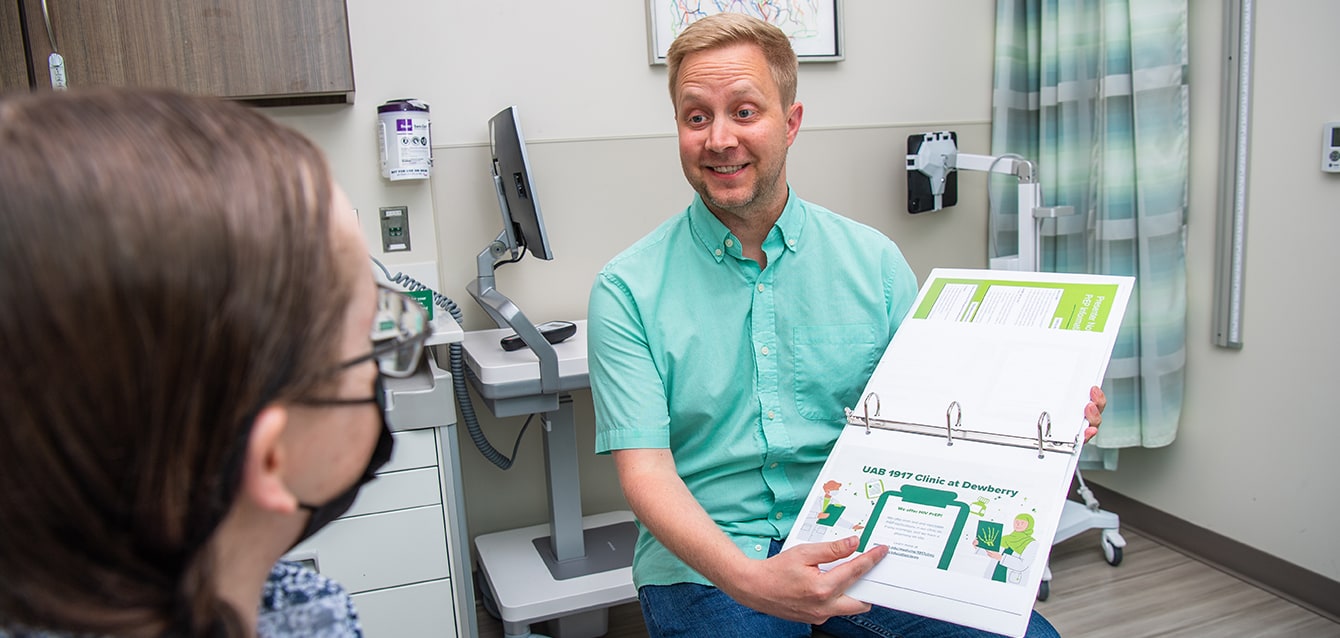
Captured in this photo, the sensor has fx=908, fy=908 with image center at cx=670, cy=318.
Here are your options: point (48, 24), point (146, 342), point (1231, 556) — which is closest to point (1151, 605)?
point (1231, 556)

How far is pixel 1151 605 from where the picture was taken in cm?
228

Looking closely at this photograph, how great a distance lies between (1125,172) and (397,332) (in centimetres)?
233

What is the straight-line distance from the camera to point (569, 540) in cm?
222

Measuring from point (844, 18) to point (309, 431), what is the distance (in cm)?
248

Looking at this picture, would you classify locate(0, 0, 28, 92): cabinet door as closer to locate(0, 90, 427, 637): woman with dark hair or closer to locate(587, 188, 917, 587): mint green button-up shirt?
locate(587, 188, 917, 587): mint green button-up shirt

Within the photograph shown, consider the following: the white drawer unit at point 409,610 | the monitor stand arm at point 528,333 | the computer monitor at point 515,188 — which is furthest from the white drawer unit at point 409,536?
the computer monitor at point 515,188

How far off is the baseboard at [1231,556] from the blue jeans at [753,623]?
1.41 metres

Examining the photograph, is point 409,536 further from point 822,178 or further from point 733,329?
point 822,178

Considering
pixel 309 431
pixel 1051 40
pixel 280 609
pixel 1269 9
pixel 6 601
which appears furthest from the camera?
pixel 1051 40

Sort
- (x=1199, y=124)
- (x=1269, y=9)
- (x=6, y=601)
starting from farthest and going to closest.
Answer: (x=1199, y=124) → (x=1269, y=9) → (x=6, y=601)

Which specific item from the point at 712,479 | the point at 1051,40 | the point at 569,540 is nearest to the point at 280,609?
the point at 712,479

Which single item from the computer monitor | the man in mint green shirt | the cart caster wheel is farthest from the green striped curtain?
the computer monitor

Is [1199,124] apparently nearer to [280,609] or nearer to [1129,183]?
[1129,183]

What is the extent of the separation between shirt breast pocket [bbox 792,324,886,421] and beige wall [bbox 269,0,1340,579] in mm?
1267
